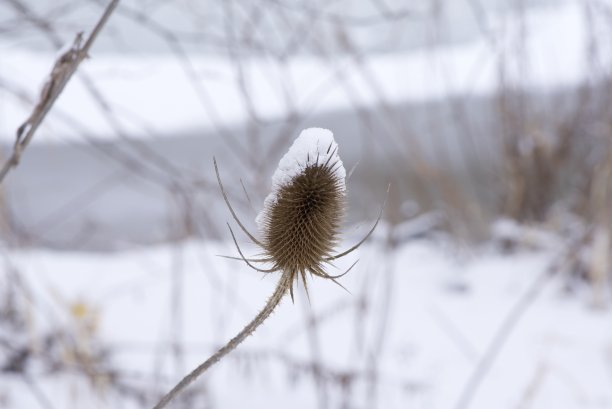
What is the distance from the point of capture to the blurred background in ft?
4.66

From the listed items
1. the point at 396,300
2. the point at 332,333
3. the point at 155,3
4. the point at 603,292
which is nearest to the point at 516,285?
the point at 603,292

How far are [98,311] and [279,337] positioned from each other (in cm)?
55

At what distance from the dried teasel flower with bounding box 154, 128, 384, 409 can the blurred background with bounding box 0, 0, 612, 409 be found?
278 millimetres

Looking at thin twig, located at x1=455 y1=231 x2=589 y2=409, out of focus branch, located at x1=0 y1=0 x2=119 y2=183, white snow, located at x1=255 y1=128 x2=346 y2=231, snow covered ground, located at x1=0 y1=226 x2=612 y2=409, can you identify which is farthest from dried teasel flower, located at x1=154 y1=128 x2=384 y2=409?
thin twig, located at x1=455 y1=231 x2=589 y2=409

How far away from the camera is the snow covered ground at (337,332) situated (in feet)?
5.03

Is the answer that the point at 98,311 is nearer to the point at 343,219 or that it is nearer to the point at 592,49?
the point at 343,219

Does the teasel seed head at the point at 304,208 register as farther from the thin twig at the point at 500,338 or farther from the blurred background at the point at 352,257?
the thin twig at the point at 500,338

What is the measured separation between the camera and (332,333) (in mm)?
1967

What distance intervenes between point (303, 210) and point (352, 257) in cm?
172

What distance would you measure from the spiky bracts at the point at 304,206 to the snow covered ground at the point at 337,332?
685 millimetres

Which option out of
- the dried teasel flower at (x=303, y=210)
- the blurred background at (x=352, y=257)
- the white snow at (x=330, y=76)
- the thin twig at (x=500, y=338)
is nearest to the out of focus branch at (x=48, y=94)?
the blurred background at (x=352, y=257)

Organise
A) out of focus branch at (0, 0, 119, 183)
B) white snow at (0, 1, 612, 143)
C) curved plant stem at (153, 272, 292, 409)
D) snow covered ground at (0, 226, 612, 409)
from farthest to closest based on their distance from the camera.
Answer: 1. white snow at (0, 1, 612, 143)
2. snow covered ground at (0, 226, 612, 409)
3. out of focus branch at (0, 0, 119, 183)
4. curved plant stem at (153, 272, 292, 409)

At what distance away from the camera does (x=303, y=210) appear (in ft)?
1.80

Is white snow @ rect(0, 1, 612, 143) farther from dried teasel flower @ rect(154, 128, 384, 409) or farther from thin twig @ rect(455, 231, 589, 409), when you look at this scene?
dried teasel flower @ rect(154, 128, 384, 409)
